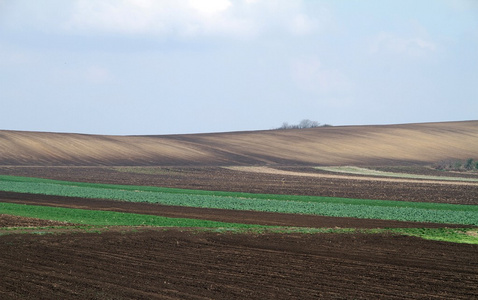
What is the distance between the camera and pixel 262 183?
5688 centimetres

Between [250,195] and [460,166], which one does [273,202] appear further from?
[460,166]

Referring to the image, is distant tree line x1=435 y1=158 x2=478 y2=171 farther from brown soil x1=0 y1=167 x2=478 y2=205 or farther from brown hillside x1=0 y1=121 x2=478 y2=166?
brown soil x1=0 y1=167 x2=478 y2=205

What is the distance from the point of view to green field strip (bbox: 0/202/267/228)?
27203mm

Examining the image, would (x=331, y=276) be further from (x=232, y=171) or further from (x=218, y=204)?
(x=232, y=171)

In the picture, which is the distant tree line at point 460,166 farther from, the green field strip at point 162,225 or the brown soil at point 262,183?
the green field strip at point 162,225

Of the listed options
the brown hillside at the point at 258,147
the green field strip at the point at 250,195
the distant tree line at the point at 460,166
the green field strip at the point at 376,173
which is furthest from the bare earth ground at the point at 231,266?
the brown hillside at the point at 258,147

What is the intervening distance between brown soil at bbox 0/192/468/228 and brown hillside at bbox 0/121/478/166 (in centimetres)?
4264

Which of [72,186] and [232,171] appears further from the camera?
[232,171]

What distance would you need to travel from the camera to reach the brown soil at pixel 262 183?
4734cm

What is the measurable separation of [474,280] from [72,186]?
127 ft

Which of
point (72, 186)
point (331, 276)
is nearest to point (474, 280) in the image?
point (331, 276)

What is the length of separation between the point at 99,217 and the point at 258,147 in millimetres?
75132

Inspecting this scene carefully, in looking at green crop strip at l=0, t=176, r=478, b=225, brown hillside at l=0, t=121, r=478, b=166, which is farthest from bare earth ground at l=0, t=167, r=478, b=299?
brown hillside at l=0, t=121, r=478, b=166

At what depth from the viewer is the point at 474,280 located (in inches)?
629
